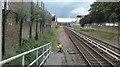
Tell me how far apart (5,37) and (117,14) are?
68.7 feet

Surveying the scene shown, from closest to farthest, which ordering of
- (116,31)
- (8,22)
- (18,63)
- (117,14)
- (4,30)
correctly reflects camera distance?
(18,63) < (4,30) < (8,22) < (117,14) < (116,31)

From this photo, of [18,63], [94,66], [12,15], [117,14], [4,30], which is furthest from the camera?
[117,14]

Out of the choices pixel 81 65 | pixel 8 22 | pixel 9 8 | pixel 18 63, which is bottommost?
pixel 81 65

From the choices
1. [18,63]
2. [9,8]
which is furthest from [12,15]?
[18,63]

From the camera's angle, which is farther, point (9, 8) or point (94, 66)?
point (94, 66)

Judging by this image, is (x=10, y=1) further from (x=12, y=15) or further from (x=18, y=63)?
(x=18, y=63)

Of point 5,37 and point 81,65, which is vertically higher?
point 5,37

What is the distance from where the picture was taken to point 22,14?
8.66 metres

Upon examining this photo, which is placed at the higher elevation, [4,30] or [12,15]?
[12,15]

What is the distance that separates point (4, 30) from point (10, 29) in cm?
98

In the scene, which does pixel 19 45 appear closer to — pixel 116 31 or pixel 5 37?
pixel 5 37

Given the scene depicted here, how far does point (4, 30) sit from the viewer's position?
634cm

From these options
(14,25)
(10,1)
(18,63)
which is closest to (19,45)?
(14,25)

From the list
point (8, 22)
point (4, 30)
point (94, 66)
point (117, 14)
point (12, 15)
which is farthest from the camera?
point (117, 14)
